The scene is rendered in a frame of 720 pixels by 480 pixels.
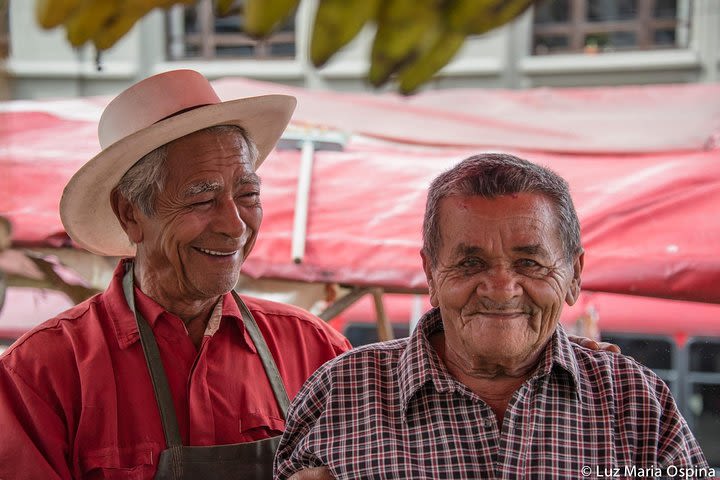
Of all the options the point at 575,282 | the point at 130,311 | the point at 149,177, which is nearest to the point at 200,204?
the point at 149,177

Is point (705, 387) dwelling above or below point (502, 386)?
below

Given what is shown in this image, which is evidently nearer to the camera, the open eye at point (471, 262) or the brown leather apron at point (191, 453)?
the open eye at point (471, 262)

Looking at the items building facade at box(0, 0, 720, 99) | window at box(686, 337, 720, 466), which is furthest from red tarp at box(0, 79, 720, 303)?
window at box(686, 337, 720, 466)

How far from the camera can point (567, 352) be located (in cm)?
138

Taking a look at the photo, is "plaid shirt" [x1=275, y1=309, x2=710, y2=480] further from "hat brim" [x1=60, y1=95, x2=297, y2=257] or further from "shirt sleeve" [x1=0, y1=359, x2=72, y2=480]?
"hat brim" [x1=60, y1=95, x2=297, y2=257]

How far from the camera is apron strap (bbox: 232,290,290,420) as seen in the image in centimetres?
185

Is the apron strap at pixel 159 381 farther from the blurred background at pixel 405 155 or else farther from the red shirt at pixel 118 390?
the blurred background at pixel 405 155

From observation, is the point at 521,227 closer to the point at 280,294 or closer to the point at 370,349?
the point at 370,349

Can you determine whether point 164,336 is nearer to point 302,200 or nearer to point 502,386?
point 502,386

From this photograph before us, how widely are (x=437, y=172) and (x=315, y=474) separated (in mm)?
1690

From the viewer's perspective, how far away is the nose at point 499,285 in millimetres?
1301

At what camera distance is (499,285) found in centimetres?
130

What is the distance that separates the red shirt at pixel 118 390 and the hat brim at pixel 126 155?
17cm

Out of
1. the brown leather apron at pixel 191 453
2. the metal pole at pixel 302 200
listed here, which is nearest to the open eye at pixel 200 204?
the brown leather apron at pixel 191 453
